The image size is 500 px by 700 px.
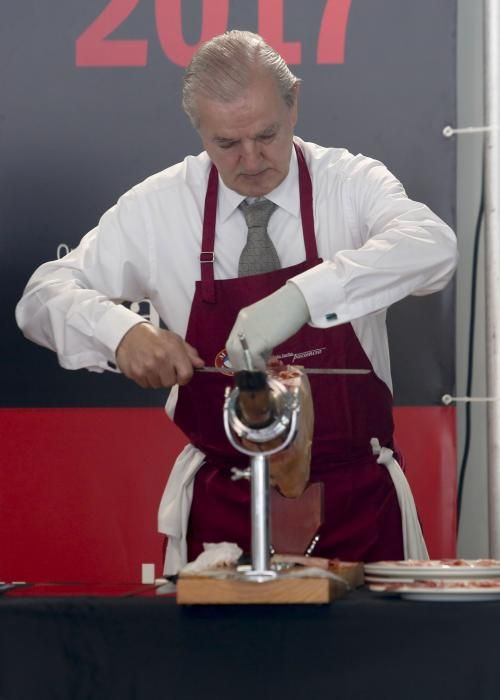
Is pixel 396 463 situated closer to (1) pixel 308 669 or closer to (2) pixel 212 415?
(2) pixel 212 415

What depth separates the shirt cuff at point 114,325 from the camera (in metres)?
2.12

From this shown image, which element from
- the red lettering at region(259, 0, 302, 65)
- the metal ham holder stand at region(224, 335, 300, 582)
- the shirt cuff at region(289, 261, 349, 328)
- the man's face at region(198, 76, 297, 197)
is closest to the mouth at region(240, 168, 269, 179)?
the man's face at region(198, 76, 297, 197)

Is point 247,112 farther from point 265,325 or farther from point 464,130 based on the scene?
point 464,130

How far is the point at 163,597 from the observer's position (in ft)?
5.13

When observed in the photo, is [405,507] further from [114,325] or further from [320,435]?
[114,325]

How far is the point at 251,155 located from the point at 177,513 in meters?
0.69

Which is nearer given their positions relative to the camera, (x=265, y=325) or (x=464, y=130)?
(x=265, y=325)

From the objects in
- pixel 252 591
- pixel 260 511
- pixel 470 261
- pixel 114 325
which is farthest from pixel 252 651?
pixel 470 261

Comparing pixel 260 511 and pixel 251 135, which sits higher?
pixel 251 135

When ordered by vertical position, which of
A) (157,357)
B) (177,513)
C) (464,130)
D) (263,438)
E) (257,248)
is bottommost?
(177,513)

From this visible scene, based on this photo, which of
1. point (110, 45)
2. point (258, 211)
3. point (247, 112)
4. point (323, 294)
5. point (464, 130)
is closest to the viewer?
point (323, 294)

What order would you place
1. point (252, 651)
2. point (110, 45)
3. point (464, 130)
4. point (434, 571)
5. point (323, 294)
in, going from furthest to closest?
point (110, 45) → point (464, 130) → point (323, 294) → point (434, 571) → point (252, 651)

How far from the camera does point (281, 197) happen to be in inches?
97.7

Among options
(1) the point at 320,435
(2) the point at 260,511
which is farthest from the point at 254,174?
(2) the point at 260,511
